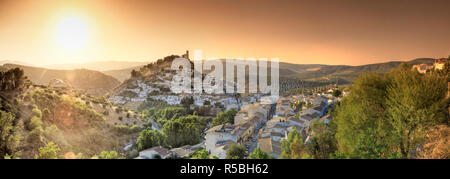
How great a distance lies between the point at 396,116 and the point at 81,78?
56.5 m

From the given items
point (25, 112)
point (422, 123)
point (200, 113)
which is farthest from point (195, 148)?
point (200, 113)

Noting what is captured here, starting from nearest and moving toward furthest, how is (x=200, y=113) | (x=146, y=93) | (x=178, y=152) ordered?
(x=178, y=152) < (x=200, y=113) < (x=146, y=93)

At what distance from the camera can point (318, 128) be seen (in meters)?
12.9

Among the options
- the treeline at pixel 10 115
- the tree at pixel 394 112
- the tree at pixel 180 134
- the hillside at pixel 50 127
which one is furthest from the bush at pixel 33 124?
the tree at pixel 394 112

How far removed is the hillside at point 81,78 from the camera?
37.8 metres

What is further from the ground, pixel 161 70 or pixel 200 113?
pixel 161 70

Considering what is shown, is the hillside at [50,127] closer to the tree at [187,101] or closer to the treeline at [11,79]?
the treeline at [11,79]

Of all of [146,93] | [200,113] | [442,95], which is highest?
[442,95]

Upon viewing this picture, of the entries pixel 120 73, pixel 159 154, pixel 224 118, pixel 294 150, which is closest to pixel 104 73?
pixel 120 73

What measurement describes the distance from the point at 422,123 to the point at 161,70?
209 ft

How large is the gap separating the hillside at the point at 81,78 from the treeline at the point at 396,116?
4463cm
